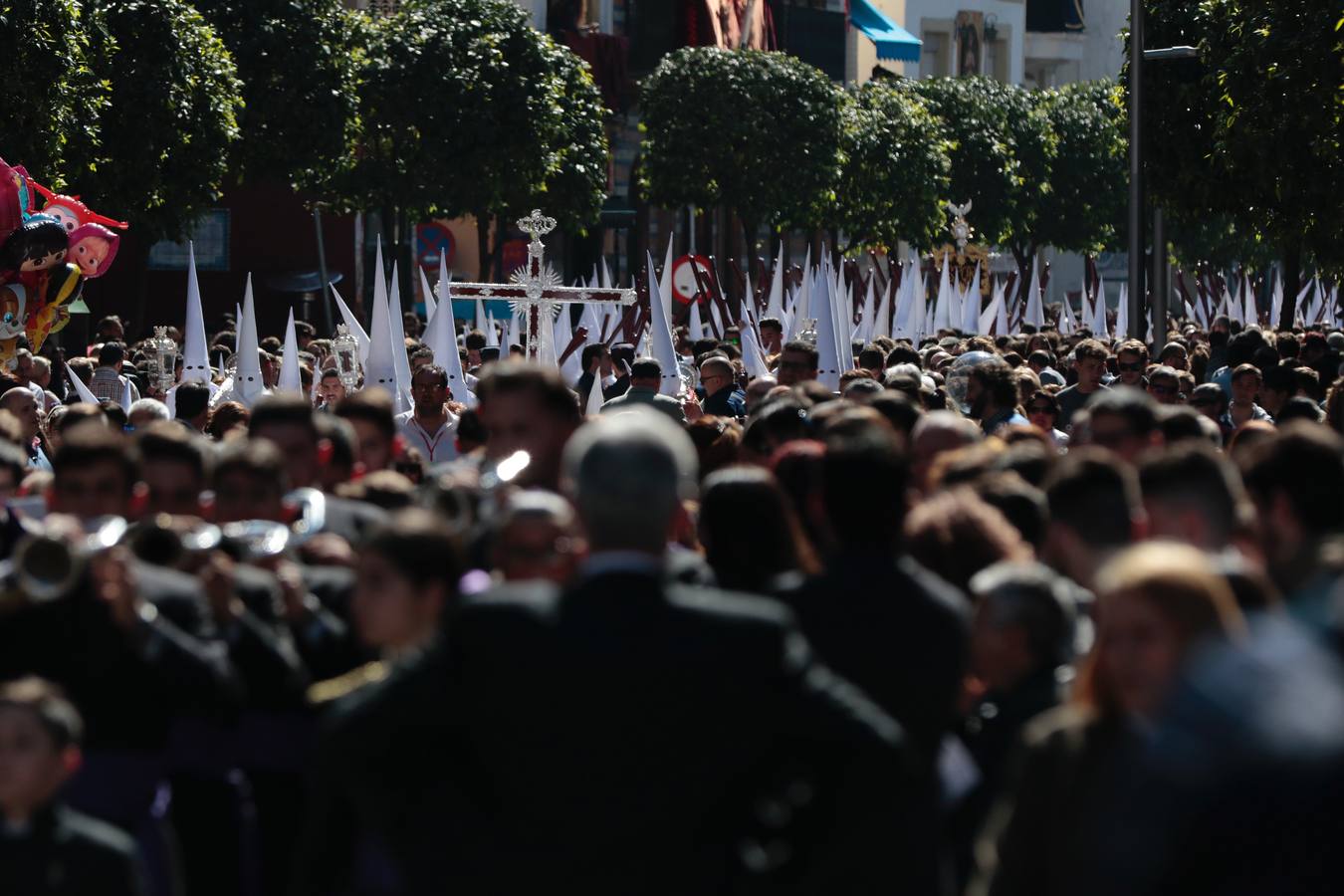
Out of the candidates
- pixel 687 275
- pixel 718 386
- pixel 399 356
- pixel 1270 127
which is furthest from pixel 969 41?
pixel 718 386

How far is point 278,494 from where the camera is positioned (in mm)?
5457

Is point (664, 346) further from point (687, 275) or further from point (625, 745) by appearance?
point (625, 745)

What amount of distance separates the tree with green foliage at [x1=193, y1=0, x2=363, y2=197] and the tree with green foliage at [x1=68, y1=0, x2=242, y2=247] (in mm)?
3021

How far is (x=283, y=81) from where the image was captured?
3581 centimetres

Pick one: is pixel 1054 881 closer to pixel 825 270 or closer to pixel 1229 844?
pixel 1229 844

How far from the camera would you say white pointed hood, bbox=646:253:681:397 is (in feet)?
49.7

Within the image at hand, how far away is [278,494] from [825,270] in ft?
37.4

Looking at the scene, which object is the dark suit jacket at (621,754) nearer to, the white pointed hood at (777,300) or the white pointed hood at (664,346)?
the white pointed hood at (664,346)

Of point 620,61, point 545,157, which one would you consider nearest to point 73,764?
point 545,157

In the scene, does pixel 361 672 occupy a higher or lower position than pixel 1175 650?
lower

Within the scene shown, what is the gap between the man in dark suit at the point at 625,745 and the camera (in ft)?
11.6

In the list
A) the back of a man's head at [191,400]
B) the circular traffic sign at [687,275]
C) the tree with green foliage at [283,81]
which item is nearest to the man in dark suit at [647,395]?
the back of a man's head at [191,400]

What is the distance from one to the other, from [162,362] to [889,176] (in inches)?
1480

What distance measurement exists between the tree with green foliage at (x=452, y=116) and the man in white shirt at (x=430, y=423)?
95.4ft
